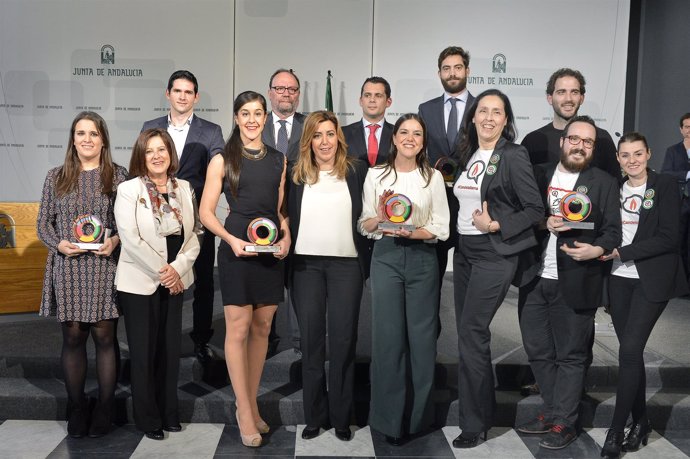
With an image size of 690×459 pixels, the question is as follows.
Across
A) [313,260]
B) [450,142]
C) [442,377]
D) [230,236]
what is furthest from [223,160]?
[442,377]

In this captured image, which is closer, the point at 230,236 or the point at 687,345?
the point at 230,236

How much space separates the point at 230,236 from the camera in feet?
10.8

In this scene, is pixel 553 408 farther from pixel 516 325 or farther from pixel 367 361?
pixel 516 325

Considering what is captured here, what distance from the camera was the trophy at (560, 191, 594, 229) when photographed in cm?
323

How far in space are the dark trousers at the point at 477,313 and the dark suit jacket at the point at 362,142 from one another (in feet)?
2.72

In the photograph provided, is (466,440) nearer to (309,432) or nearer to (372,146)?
(309,432)

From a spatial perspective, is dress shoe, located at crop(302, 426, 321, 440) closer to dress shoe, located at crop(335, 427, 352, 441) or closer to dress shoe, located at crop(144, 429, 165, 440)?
dress shoe, located at crop(335, 427, 352, 441)

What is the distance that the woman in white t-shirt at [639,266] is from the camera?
325 centimetres

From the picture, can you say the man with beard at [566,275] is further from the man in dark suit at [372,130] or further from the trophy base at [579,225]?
the man in dark suit at [372,130]

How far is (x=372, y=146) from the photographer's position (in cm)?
412

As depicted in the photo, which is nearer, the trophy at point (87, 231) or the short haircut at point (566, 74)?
the trophy at point (87, 231)

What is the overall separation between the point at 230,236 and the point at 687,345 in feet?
10.6

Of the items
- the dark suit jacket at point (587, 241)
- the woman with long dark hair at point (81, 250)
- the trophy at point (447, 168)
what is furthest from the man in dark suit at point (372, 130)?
the woman with long dark hair at point (81, 250)

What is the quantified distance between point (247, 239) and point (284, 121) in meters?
1.18
